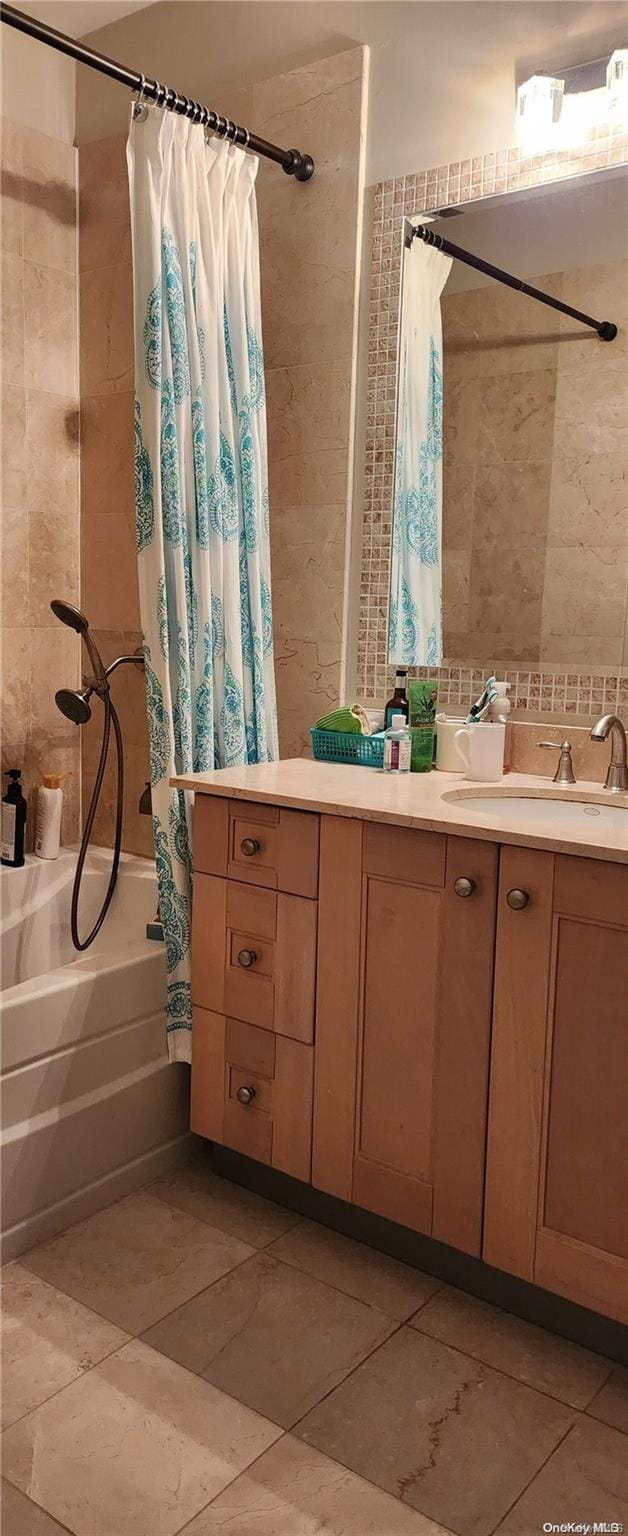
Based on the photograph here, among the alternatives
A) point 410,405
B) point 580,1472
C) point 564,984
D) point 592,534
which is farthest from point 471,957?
point 410,405

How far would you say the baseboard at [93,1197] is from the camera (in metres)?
1.90

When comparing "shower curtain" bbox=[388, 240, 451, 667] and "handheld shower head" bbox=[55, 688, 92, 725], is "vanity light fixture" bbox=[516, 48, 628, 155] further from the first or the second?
"handheld shower head" bbox=[55, 688, 92, 725]

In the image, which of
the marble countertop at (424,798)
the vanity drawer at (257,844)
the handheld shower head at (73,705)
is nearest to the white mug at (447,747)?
the marble countertop at (424,798)

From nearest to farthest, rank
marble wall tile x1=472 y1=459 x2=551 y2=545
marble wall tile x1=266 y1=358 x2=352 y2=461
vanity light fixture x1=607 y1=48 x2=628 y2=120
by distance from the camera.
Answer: vanity light fixture x1=607 y1=48 x2=628 y2=120 → marble wall tile x1=472 y1=459 x2=551 y2=545 → marble wall tile x1=266 y1=358 x2=352 y2=461

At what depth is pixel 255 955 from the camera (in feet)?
6.43

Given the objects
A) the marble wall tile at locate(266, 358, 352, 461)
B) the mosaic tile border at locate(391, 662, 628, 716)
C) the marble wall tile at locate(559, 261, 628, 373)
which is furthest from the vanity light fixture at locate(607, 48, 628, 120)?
the mosaic tile border at locate(391, 662, 628, 716)

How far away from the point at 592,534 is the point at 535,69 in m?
0.84

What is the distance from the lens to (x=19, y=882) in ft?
8.39

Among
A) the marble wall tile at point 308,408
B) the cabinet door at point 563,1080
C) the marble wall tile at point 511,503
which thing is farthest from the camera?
the marble wall tile at point 308,408

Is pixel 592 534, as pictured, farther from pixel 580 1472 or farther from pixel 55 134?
pixel 55 134

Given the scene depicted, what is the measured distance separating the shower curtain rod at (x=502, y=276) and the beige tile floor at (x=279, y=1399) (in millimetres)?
1683

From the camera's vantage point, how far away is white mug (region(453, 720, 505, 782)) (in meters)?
2.01

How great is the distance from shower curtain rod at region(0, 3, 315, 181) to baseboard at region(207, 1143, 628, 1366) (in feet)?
6.51

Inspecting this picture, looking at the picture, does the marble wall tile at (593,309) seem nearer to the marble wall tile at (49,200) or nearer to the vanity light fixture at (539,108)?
the vanity light fixture at (539,108)
